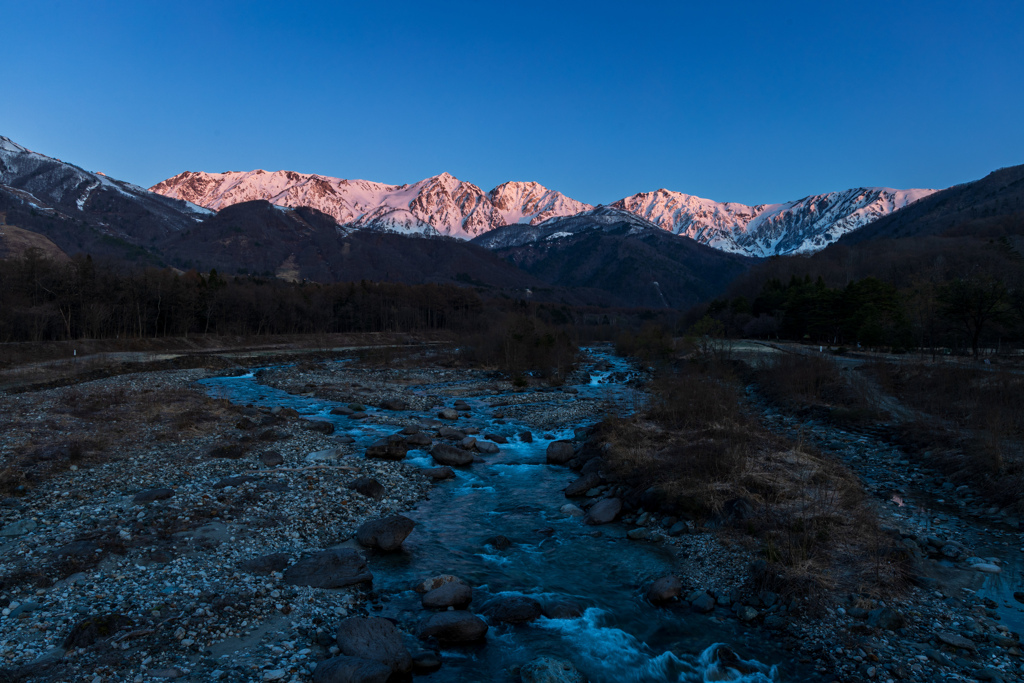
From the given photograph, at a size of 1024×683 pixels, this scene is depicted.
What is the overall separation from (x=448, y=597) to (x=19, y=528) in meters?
9.67

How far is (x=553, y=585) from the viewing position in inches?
423

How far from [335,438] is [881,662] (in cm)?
1963

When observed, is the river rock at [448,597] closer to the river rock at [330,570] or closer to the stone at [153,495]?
the river rock at [330,570]

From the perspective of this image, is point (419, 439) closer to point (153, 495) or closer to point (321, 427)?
point (321, 427)

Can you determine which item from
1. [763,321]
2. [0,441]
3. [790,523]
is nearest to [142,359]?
[0,441]

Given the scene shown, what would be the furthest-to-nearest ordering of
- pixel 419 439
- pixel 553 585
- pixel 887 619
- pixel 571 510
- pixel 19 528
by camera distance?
pixel 419 439
pixel 571 510
pixel 19 528
pixel 553 585
pixel 887 619

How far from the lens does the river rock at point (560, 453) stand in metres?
20.1

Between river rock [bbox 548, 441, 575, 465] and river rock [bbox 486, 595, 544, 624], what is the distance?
10.3m

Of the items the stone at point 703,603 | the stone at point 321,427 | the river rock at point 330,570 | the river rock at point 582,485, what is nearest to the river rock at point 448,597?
the river rock at point 330,570

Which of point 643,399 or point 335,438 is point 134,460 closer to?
point 335,438

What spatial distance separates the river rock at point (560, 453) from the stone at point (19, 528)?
48.6 ft

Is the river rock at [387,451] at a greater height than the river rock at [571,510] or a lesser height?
greater

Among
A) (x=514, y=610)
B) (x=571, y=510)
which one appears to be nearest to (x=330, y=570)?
(x=514, y=610)

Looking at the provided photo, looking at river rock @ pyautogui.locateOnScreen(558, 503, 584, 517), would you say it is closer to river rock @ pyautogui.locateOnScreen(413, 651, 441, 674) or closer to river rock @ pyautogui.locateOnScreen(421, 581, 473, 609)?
river rock @ pyautogui.locateOnScreen(421, 581, 473, 609)
